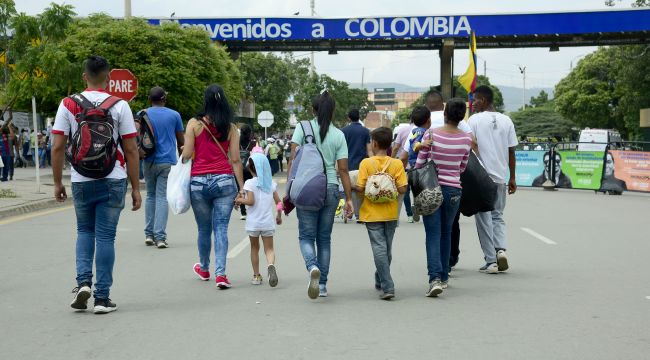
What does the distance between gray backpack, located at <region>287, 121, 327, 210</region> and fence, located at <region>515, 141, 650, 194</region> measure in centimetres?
1853

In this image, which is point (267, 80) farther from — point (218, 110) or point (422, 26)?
point (218, 110)

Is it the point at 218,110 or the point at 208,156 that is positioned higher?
the point at 218,110

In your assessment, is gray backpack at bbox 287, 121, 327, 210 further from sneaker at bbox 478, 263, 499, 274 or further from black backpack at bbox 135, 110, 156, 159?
black backpack at bbox 135, 110, 156, 159

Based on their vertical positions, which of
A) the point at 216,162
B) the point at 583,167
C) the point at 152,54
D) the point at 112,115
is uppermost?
the point at 152,54

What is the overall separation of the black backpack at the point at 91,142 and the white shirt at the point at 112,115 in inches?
2.1

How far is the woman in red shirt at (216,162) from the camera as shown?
7.91 meters

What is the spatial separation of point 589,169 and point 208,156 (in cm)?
1933

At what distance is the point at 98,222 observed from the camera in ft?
22.1

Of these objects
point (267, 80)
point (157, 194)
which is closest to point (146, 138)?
point (157, 194)

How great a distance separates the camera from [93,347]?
5652 mm

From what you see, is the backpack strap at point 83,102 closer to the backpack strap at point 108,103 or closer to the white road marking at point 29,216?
the backpack strap at point 108,103

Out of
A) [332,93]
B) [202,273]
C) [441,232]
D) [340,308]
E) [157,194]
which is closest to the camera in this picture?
[340,308]

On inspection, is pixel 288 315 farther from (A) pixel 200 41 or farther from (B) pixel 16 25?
Answer: (A) pixel 200 41

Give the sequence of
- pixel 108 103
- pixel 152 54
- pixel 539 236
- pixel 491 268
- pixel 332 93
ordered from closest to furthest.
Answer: pixel 108 103 → pixel 491 268 → pixel 539 236 → pixel 152 54 → pixel 332 93
